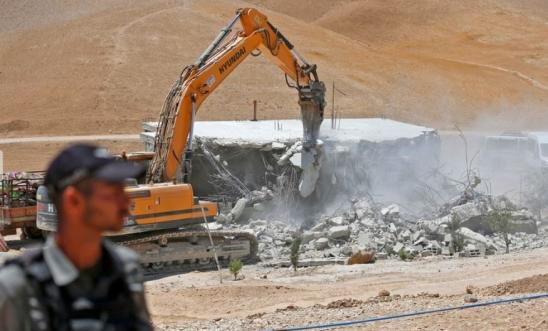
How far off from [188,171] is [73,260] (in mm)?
16050

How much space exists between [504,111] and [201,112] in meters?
16.3

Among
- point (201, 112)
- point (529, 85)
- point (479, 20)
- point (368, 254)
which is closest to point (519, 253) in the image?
point (368, 254)

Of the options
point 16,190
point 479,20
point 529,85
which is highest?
point 479,20

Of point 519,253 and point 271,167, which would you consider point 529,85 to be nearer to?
point 271,167

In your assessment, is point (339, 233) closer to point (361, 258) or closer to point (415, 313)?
point (361, 258)

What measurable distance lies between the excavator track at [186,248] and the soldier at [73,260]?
46.8 ft

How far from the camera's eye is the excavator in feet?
57.1

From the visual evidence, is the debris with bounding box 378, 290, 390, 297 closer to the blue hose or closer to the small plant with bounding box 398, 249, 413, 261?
the blue hose

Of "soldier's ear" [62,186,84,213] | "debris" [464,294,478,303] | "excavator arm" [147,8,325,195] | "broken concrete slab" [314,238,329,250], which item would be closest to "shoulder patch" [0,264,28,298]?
"soldier's ear" [62,186,84,213]

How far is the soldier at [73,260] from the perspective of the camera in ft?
10.5

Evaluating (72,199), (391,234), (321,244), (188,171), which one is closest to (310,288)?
(188,171)

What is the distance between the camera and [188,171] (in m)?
19.3

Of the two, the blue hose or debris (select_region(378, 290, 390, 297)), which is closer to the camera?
the blue hose

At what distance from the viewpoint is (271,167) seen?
23422 millimetres
